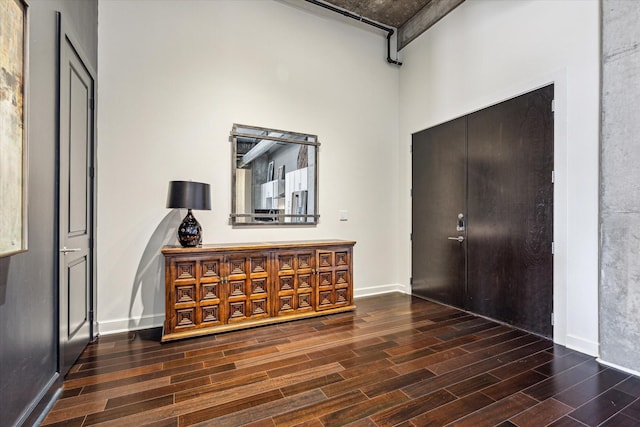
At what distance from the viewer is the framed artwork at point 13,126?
4.38ft

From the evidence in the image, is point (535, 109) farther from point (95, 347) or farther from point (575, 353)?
point (95, 347)

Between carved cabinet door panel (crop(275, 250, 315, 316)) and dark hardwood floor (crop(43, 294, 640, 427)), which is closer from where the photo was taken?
dark hardwood floor (crop(43, 294, 640, 427))

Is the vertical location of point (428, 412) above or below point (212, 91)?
below

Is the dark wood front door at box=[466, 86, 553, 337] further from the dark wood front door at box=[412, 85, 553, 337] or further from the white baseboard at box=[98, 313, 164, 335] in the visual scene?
the white baseboard at box=[98, 313, 164, 335]

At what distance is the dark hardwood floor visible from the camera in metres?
1.78

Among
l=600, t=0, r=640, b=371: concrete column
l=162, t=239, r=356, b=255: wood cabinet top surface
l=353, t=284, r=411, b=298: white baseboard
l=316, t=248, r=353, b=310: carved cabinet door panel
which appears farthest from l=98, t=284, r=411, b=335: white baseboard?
l=600, t=0, r=640, b=371: concrete column

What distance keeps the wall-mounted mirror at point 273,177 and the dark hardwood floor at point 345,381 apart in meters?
1.37

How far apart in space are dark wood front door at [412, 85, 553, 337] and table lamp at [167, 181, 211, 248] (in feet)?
9.37

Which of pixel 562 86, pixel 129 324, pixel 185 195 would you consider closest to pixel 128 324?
pixel 129 324

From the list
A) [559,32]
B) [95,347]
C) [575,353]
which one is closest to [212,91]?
[95,347]

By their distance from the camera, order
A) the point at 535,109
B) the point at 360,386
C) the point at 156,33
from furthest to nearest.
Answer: the point at 156,33, the point at 535,109, the point at 360,386

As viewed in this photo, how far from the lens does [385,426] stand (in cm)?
170

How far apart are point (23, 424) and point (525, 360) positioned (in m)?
3.22

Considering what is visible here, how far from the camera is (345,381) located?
7.06 ft
